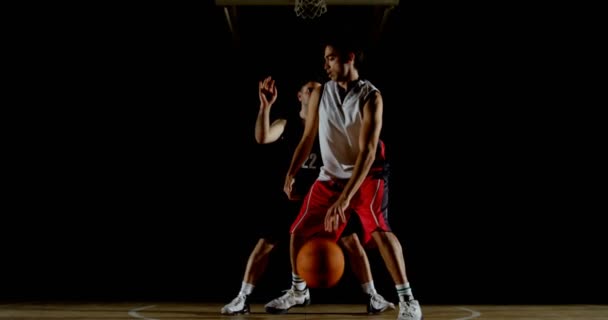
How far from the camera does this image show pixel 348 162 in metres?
3.48

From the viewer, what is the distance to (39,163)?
5.86 m

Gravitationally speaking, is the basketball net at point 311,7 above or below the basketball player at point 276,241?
above

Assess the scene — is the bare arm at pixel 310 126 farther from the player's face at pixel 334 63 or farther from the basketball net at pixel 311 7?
the basketball net at pixel 311 7

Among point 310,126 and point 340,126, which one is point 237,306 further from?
point 340,126

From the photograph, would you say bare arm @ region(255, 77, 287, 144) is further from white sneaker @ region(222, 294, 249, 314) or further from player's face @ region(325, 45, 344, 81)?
white sneaker @ region(222, 294, 249, 314)

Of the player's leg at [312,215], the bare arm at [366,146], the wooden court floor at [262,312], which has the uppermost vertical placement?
the bare arm at [366,146]

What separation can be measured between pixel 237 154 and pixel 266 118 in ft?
7.35

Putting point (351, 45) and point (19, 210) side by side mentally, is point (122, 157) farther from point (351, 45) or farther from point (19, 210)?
point (351, 45)

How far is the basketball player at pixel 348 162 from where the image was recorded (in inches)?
126

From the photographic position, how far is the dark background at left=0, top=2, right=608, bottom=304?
5.74 meters

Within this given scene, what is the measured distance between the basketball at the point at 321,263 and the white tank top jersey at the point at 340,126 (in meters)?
0.38

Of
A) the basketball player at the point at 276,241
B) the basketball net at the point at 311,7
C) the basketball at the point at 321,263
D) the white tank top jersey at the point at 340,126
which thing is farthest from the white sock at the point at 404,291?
the basketball net at the point at 311,7

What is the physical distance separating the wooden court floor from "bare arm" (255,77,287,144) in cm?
103

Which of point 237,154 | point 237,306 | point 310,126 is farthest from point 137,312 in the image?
point 237,154
